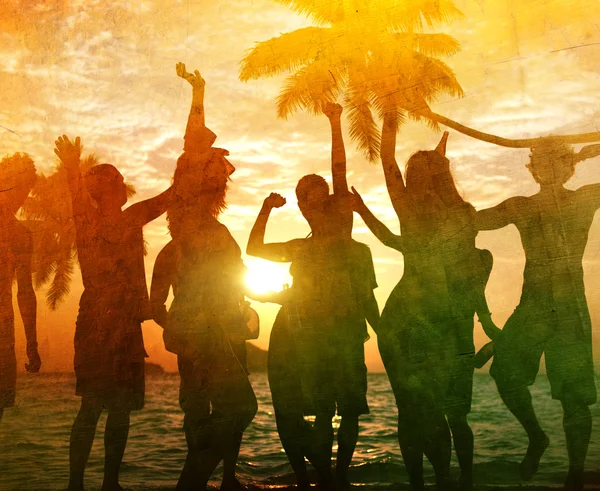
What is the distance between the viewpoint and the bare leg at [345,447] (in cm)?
370

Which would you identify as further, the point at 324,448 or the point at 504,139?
the point at 504,139

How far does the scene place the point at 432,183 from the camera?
3.85 m

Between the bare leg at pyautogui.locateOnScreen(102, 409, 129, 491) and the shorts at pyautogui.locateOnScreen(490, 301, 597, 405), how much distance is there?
7.80 ft

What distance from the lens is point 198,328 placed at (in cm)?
385

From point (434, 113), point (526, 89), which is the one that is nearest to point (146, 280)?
point (434, 113)

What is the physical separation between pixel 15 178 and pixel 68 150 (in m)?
0.49

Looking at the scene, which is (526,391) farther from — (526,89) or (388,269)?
(526,89)

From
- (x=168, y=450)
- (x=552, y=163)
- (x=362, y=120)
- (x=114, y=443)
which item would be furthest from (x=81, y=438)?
(x=552, y=163)

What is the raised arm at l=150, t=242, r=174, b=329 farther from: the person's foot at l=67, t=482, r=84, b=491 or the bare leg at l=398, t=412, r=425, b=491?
the bare leg at l=398, t=412, r=425, b=491

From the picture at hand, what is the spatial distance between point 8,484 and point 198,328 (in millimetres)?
1676

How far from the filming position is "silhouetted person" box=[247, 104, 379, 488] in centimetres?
380

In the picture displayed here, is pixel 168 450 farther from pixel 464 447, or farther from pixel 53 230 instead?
pixel 464 447

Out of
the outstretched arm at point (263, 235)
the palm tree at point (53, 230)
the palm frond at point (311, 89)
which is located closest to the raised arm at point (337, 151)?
the palm frond at point (311, 89)

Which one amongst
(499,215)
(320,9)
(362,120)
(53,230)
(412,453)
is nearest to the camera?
(412,453)
